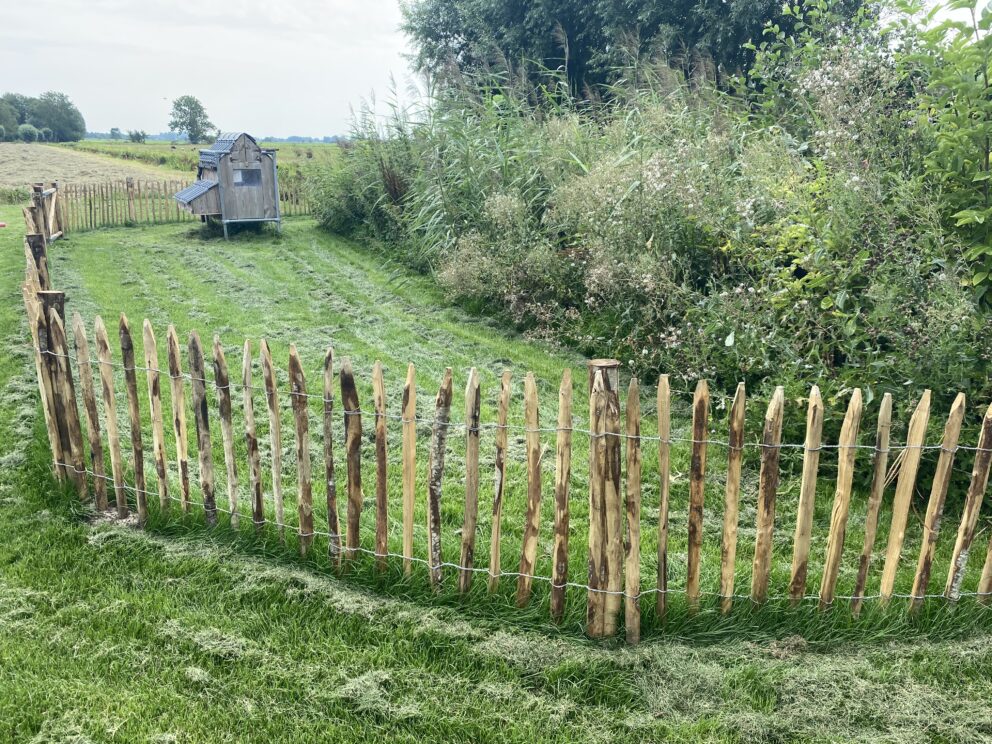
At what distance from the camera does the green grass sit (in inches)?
121

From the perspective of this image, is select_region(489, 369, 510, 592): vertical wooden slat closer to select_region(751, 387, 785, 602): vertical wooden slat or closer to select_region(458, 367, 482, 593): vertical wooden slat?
select_region(458, 367, 482, 593): vertical wooden slat

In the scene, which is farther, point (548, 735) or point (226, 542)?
point (226, 542)

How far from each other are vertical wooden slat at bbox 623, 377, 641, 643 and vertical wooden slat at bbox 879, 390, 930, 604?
1.10m

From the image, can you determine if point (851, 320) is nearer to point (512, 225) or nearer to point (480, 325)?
point (480, 325)

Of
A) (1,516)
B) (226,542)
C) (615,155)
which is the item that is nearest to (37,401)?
A: (1,516)

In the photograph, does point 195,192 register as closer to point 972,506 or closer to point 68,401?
point 68,401

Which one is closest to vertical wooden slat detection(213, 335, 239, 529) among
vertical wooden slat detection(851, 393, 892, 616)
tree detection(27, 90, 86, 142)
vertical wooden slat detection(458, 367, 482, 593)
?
vertical wooden slat detection(458, 367, 482, 593)

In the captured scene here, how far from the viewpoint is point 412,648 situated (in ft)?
11.3

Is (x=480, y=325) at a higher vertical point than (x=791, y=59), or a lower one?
lower

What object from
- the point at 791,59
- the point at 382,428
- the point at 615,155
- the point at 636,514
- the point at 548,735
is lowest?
the point at 548,735

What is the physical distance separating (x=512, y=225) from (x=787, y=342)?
465 centimetres

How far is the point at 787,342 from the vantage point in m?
5.82

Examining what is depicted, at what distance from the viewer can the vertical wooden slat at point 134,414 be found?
13.9ft

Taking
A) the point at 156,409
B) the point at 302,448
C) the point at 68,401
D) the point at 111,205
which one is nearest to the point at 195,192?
the point at 111,205
